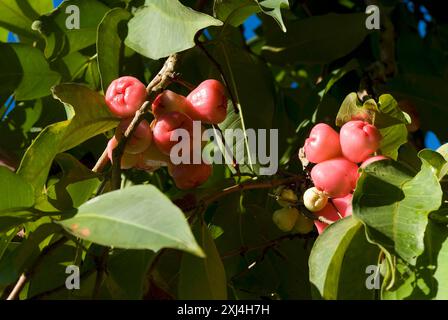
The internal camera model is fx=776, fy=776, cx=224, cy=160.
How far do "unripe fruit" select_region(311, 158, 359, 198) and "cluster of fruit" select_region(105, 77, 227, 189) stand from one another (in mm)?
172

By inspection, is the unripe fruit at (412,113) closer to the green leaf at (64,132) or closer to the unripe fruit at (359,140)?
the unripe fruit at (359,140)

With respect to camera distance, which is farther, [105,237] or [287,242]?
[287,242]

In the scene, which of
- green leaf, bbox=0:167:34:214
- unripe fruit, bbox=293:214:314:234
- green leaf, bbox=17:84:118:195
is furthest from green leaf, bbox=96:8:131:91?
unripe fruit, bbox=293:214:314:234

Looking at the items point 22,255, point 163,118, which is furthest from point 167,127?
point 22,255

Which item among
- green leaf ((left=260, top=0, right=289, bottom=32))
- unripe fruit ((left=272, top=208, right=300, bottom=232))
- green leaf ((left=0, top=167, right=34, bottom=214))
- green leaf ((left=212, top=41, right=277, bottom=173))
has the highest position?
green leaf ((left=260, top=0, right=289, bottom=32))

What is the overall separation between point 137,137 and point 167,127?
42 mm

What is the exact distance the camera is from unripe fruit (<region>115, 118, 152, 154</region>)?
1042 millimetres

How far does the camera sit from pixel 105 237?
0.78 m

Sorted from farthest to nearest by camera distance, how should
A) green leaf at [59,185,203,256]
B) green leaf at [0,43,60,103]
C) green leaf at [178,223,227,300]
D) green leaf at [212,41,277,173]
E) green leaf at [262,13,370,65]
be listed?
1. green leaf at [262,13,370,65]
2. green leaf at [0,43,60,103]
3. green leaf at [212,41,277,173]
4. green leaf at [178,223,227,300]
5. green leaf at [59,185,203,256]

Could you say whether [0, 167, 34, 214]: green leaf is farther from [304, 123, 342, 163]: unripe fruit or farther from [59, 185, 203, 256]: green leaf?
[304, 123, 342, 163]: unripe fruit

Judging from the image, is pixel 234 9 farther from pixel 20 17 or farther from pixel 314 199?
pixel 20 17
